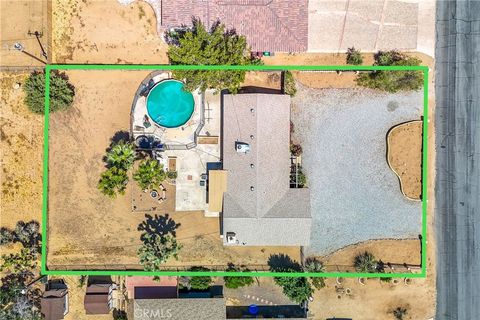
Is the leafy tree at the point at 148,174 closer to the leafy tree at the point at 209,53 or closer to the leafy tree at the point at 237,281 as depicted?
the leafy tree at the point at 209,53

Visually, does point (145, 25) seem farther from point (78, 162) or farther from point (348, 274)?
point (348, 274)

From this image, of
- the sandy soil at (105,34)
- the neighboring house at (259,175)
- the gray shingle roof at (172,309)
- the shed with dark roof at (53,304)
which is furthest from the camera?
the sandy soil at (105,34)

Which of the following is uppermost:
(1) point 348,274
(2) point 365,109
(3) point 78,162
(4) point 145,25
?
(4) point 145,25

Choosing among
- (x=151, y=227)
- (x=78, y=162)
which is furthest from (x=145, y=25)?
(x=151, y=227)

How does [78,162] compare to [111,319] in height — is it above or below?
above

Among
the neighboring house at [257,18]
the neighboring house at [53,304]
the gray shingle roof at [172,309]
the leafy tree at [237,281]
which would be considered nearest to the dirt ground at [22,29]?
the neighboring house at [257,18]

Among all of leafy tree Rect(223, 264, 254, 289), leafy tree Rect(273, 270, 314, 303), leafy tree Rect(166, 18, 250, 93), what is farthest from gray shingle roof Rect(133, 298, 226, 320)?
leafy tree Rect(166, 18, 250, 93)
